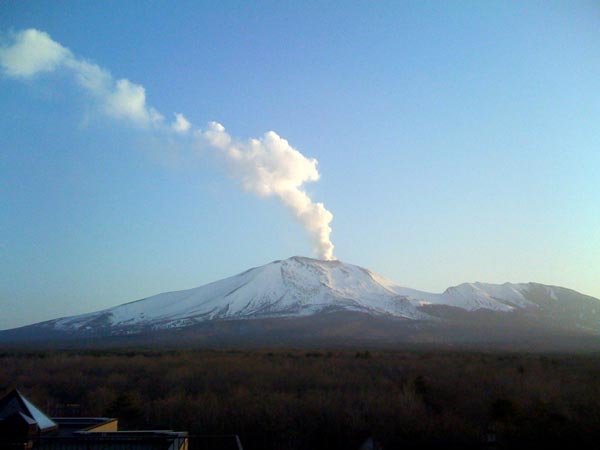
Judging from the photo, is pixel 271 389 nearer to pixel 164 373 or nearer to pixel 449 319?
pixel 164 373

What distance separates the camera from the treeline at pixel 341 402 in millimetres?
14078

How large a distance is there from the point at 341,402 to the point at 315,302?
108996 mm

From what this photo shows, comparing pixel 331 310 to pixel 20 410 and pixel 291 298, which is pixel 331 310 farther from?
pixel 20 410

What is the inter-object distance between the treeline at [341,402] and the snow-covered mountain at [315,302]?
84.2 meters

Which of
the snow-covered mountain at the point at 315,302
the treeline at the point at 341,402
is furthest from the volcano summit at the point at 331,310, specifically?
the treeline at the point at 341,402

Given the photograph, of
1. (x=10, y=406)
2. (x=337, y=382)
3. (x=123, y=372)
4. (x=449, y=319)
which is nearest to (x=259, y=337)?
(x=449, y=319)

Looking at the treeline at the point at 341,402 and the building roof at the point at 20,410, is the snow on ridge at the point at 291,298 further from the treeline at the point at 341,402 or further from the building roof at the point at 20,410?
the building roof at the point at 20,410

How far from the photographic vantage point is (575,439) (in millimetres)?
13445

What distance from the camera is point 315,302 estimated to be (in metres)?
125

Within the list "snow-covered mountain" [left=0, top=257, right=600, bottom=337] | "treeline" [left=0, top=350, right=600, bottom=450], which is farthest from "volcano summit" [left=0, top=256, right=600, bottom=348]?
"treeline" [left=0, top=350, right=600, bottom=450]

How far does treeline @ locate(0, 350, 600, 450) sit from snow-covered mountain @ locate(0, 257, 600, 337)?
3316 inches

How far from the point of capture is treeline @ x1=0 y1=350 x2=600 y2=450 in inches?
554

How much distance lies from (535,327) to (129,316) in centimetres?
8672

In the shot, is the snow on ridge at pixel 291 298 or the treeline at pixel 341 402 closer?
the treeline at pixel 341 402
